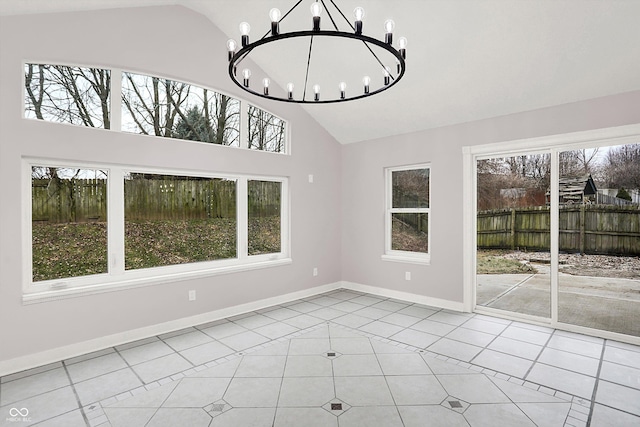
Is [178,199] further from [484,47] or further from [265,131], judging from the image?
[484,47]

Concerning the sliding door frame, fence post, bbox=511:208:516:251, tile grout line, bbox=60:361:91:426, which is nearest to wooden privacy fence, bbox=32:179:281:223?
tile grout line, bbox=60:361:91:426

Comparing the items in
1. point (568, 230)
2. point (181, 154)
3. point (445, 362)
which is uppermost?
point (181, 154)

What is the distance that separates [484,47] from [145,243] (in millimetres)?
4062

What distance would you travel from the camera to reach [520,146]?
4.11m

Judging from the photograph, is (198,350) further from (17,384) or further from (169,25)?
(169,25)

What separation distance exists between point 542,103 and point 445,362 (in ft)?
9.69

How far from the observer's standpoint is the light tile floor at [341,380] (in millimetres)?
2316

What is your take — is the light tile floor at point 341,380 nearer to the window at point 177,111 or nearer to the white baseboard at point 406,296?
the white baseboard at point 406,296

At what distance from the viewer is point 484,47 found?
3.46 meters

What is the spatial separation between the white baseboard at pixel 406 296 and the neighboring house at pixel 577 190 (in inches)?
69.1

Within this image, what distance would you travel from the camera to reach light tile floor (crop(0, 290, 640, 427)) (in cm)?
232

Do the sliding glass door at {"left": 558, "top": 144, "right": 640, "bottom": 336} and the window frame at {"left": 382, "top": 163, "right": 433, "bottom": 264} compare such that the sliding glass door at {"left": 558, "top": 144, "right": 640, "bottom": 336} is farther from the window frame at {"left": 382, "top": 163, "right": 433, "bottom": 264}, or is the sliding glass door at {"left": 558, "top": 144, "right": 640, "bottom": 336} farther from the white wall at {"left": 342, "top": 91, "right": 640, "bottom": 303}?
the window frame at {"left": 382, "top": 163, "right": 433, "bottom": 264}

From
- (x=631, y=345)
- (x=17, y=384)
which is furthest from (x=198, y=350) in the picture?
(x=631, y=345)

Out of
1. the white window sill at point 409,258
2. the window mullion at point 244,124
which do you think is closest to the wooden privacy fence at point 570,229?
the white window sill at point 409,258
